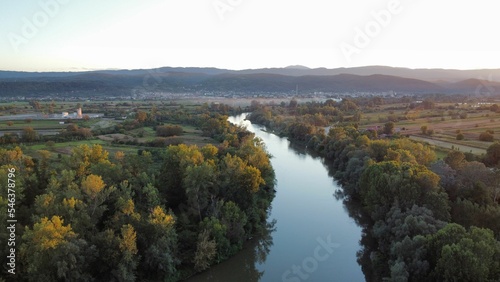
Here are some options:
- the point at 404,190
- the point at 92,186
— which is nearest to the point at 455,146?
the point at 404,190

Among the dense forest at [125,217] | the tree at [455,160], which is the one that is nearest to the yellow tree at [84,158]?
the dense forest at [125,217]

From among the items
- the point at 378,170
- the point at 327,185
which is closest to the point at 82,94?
the point at 327,185

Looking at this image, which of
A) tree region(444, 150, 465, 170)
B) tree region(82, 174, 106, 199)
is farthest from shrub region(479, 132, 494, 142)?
tree region(82, 174, 106, 199)

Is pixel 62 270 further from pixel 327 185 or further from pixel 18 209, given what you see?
pixel 327 185

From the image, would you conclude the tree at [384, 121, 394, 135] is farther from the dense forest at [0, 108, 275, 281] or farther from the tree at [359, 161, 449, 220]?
the dense forest at [0, 108, 275, 281]

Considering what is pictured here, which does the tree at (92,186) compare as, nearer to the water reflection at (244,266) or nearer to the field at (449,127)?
the water reflection at (244,266)

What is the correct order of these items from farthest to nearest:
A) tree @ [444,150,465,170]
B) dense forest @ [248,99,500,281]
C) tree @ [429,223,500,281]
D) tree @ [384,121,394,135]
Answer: tree @ [384,121,394,135] < tree @ [444,150,465,170] < dense forest @ [248,99,500,281] < tree @ [429,223,500,281]
